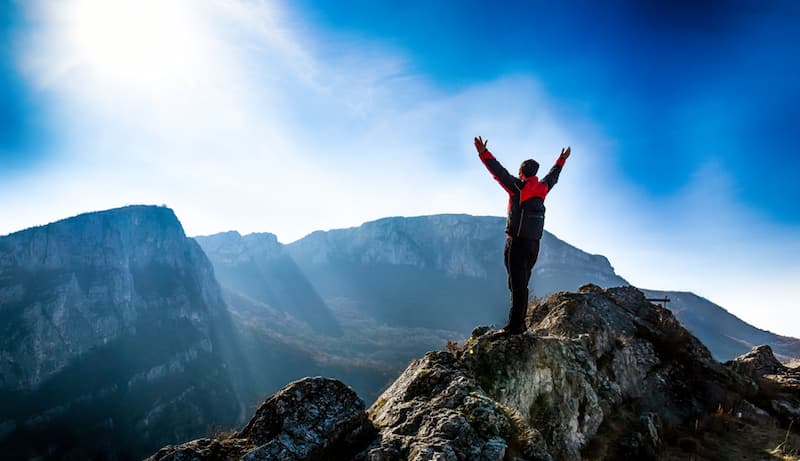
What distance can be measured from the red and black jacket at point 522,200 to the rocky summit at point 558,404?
82.1 inches

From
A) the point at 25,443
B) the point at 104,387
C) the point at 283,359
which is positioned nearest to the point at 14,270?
the point at 104,387

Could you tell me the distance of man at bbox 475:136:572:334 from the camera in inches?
257

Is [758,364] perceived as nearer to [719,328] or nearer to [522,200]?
[522,200]

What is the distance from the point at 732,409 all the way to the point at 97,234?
225 m

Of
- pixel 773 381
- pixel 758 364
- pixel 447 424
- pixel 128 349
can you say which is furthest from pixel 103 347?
pixel 773 381

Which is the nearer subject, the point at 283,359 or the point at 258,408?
the point at 258,408

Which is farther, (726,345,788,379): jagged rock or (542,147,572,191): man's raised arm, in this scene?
(726,345,788,379): jagged rock

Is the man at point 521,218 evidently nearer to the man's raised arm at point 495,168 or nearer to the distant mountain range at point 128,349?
the man's raised arm at point 495,168

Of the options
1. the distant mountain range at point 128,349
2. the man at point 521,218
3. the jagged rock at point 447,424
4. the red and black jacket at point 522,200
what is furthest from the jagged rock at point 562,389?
the distant mountain range at point 128,349

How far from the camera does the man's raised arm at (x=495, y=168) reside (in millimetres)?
6715

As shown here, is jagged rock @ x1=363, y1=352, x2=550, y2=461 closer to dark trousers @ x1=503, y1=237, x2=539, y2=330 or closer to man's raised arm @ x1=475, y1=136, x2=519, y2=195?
dark trousers @ x1=503, y1=237, x2=539, y2=330

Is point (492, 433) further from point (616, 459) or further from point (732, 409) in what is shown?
point (732, 409)

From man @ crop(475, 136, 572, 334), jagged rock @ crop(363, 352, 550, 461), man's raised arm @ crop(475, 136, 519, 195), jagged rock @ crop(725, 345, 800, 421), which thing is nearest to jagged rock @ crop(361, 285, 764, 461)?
jagged rock @ crop(363, 352, 550, 461)

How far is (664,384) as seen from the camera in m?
9.74
